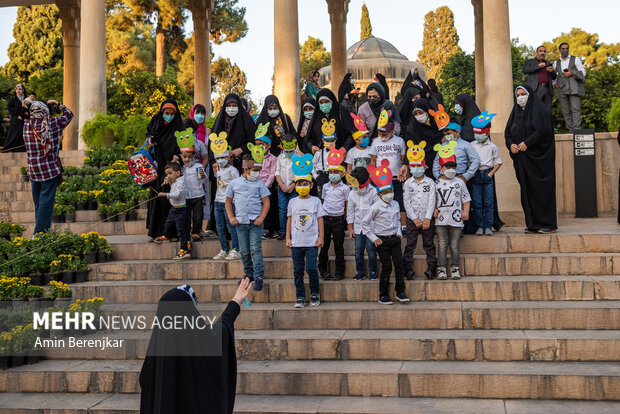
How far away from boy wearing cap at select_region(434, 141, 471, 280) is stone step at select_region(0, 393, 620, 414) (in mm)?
2471

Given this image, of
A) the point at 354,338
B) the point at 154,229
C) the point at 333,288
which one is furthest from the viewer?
the point at 154,229

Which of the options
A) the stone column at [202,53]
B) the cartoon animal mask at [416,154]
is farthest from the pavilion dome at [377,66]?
the cartoon animal mask at [416,154]

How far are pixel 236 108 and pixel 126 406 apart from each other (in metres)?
5.39

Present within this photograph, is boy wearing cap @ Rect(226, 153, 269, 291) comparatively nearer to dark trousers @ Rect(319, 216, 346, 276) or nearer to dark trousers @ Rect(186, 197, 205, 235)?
dark trousers @ Rect(319, 216, 346, 276)

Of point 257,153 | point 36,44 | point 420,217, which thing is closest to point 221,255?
point 257,153

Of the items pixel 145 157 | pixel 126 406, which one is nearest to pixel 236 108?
pixel 145 157

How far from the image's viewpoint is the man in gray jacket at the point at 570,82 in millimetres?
14805

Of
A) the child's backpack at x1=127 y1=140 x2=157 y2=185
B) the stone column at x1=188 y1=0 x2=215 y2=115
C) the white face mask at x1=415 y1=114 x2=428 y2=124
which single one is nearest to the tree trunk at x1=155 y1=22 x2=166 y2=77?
the stone column at x1=188 y1=0 x2=215 y2=115

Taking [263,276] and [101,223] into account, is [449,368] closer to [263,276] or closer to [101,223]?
[263,276]

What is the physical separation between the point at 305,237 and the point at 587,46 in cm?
4684

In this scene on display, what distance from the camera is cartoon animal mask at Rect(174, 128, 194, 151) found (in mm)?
10625

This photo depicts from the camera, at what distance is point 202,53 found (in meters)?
23.8

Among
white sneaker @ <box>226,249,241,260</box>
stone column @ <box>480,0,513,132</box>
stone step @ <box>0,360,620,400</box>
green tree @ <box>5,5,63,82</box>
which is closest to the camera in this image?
stone step @ <box>0,360,620,400</box>

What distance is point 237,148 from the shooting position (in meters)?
11.2
